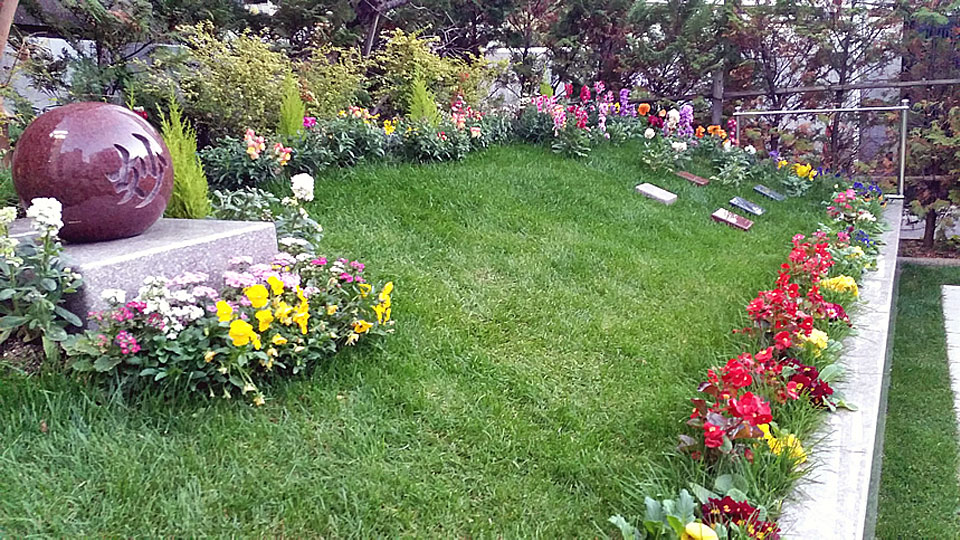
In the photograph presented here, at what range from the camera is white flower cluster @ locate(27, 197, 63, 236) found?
7.53ft

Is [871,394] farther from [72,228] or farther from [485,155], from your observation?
[485,155]

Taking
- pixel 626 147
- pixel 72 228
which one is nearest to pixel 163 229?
pixel 72 228

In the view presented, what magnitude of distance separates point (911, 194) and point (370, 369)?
6.80 meters

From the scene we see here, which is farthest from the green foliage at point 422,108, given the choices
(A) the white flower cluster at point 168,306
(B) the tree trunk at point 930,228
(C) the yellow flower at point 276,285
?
(B) the tree trunk at point 930,228

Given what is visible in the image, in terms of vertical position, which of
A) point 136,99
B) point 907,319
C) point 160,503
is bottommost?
point 907,319

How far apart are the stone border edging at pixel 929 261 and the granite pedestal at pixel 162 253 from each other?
622cm

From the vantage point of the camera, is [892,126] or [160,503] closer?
[160,503]

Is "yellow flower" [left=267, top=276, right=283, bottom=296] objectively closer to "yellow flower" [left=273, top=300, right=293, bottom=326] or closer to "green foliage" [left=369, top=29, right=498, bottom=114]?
"yellow flower" [left=273, top=300, right=293, bottom=326]

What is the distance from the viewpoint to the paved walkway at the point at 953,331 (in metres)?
3.76

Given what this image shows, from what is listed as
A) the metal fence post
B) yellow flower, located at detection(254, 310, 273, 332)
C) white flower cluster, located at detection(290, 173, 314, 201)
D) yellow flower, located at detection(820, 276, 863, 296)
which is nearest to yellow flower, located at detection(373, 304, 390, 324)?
yellow flower, located at detection(254, 310, 273, 332)

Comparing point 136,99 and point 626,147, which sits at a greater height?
point 136,99

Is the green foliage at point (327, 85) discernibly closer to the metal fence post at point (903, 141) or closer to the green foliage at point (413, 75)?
the green foliage at point (413, 75)

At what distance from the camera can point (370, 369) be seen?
2.63 m

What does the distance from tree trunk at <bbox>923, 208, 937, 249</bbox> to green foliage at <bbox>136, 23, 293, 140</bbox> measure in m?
6.38
